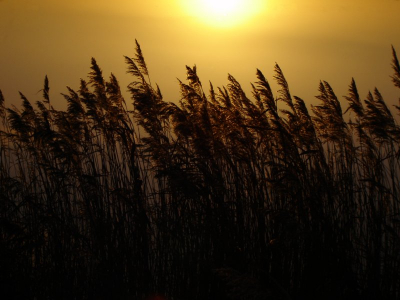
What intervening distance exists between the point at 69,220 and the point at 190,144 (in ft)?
4.63

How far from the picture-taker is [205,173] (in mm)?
4625

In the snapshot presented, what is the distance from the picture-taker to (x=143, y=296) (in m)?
4.58

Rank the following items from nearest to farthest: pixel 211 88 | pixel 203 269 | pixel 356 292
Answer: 1. pixel 356 292
2. pixel 203 269
3. pixel 211 88

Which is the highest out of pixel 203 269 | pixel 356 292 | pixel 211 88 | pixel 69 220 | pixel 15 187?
pixel 211 88

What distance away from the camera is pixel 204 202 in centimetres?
470

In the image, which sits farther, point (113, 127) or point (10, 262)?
point (113, 127)

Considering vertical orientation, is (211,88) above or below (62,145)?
above

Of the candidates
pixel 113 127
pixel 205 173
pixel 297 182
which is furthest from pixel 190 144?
pixel 297 182

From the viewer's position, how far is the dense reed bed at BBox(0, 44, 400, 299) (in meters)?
4.25

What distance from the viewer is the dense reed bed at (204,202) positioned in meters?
4.25

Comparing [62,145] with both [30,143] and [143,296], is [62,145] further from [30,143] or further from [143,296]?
[143,296]

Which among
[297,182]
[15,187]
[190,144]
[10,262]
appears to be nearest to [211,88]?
[190,144]

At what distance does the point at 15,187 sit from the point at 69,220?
78cm

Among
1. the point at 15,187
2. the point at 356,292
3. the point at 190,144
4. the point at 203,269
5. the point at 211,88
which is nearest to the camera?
the point at 356,292
